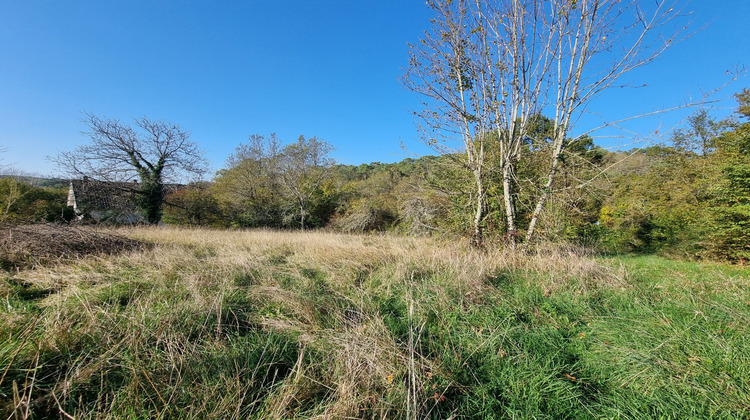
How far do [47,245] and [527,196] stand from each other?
33.2ft

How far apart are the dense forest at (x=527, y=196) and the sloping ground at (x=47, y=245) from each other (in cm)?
218

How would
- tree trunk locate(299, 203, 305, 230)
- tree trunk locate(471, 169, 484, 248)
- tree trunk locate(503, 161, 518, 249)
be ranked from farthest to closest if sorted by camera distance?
tree trunk locate(299, 203, 305, 230) < tree trunk locate(471, 169, 484, 248) < tree trunk locate(503, 161, 518, 249)

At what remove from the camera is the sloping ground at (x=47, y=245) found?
4.25 m

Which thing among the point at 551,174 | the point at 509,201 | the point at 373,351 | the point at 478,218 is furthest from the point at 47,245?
the point at 551,174

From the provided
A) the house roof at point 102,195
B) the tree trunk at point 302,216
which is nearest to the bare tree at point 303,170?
the tree trunk at point 302,216

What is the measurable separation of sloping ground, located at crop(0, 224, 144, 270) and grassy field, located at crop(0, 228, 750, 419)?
3.86 feet

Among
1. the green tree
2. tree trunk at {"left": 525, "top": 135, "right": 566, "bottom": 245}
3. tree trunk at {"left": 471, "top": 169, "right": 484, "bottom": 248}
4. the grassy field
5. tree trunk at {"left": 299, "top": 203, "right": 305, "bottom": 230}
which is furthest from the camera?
tree trunk at {"left": 299, "top": 203, "right": 305, "bottom": 230}

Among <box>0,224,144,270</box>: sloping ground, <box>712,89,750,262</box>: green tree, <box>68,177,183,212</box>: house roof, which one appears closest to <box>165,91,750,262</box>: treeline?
<box>712,89,750,262</box>: green tree

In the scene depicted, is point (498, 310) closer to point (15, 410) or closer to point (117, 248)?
point (15, 410)

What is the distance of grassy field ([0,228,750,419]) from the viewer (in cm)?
158

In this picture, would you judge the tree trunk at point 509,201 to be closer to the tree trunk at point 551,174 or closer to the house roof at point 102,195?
the tree trunk at point 551,174

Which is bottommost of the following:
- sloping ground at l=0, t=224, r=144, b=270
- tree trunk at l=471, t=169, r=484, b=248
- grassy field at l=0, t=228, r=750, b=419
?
grassy field at l=0, t=228, r=750, b=419

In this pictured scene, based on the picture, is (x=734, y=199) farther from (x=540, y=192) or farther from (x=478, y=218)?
(x=478, y=218)

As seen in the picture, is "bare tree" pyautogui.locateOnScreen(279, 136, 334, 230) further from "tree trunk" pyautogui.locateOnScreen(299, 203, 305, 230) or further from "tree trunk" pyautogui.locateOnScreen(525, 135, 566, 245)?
"tree trunk" pyautogui.locateOnScreen(525, 135, 566, 245)
